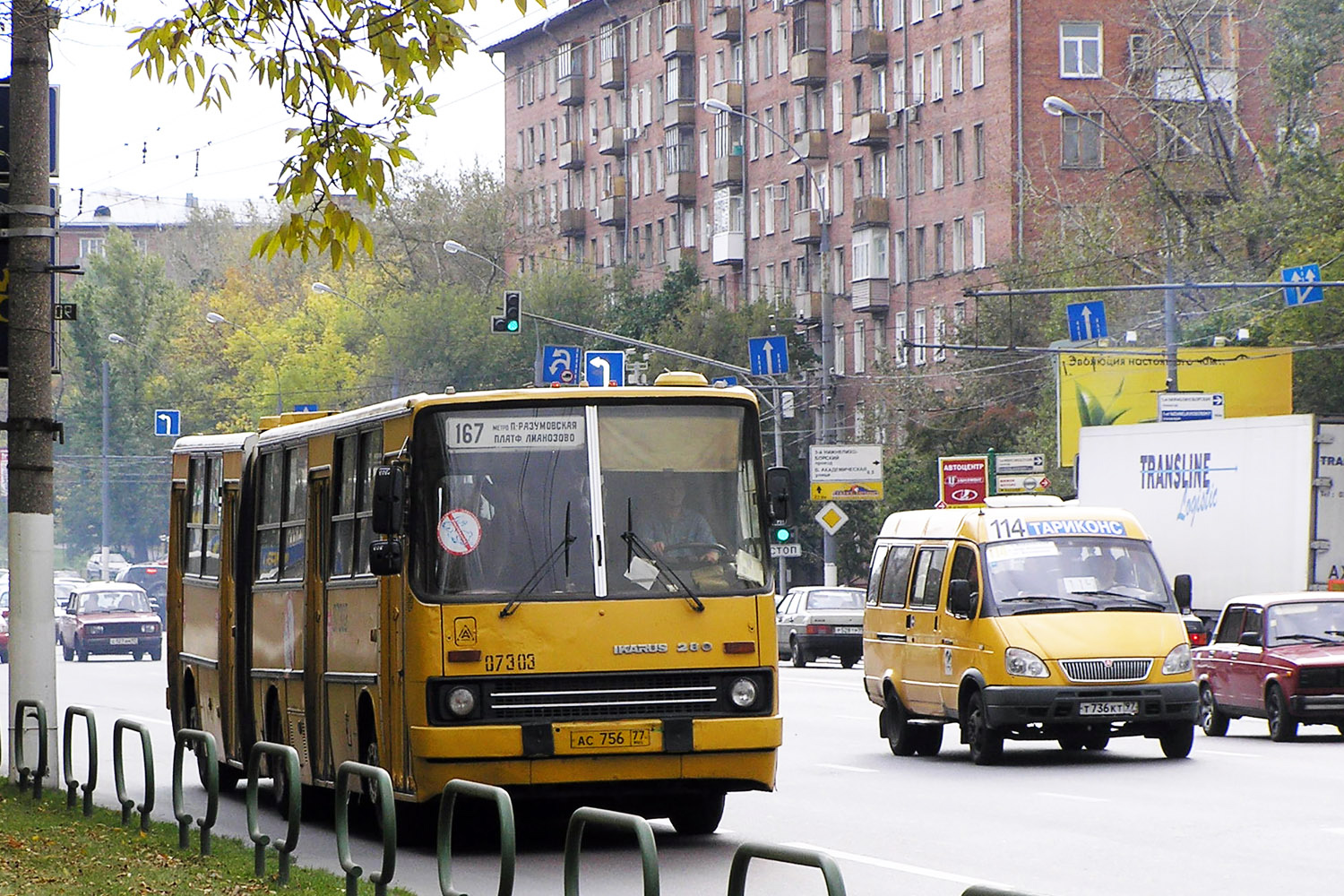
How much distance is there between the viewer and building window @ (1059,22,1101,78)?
76000 mm

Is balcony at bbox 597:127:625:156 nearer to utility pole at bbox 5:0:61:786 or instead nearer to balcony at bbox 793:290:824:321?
balcony at bbox 793:290:824:321

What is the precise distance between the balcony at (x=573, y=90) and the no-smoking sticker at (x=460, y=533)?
312 ft

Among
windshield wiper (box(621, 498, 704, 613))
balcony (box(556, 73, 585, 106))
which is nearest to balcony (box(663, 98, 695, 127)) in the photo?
balcony (box(556, 73, 585, 106))

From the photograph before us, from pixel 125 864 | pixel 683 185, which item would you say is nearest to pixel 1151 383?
pixel 683 185

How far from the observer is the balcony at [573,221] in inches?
4269

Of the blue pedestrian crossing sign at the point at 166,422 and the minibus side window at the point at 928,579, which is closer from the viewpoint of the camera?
the minibus side window at the point at 928,579

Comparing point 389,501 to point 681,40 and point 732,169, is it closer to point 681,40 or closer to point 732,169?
point 732,169

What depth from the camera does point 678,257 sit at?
324 feet

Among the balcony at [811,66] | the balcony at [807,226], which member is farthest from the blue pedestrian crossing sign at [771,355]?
the balcony at [811,66]

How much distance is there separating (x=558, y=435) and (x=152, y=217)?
166475mm

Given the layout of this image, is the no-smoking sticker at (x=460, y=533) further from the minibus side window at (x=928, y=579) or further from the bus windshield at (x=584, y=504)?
the minibus side window at (x=928, y=579)

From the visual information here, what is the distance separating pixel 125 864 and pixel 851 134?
74133mm

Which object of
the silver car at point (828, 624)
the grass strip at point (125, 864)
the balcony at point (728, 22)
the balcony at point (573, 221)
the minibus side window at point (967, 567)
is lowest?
the silver car at point (828, 624)

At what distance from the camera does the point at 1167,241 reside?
206ft
